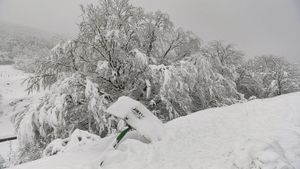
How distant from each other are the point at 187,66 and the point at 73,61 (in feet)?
10.4

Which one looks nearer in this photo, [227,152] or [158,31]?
[227,152]

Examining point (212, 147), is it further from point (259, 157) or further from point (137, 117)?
point (137, 117)

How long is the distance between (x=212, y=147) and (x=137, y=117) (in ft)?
4.40

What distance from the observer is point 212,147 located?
4648mm

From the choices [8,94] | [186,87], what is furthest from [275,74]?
[8,94]

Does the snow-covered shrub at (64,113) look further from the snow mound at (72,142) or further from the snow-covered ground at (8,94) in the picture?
the snow-covered ground at (8,94)

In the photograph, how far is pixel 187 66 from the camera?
834cm

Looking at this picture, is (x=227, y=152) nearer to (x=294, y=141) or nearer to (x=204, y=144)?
(x=204, y=144)

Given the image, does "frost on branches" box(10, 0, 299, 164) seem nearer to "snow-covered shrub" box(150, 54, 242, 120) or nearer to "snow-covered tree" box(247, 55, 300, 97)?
"snow-covered shrub" box(150, 54, 242, 120)

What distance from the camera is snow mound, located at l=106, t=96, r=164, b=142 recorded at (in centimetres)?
498

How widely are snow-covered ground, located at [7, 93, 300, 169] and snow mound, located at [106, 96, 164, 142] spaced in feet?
0.55

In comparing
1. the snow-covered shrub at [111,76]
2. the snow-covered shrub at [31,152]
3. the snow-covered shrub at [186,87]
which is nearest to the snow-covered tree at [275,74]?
the snow-covered shrub at [186,87]

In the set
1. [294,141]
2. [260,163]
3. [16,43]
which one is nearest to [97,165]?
[260,163]

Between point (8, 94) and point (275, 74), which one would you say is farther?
point (8, 94)
